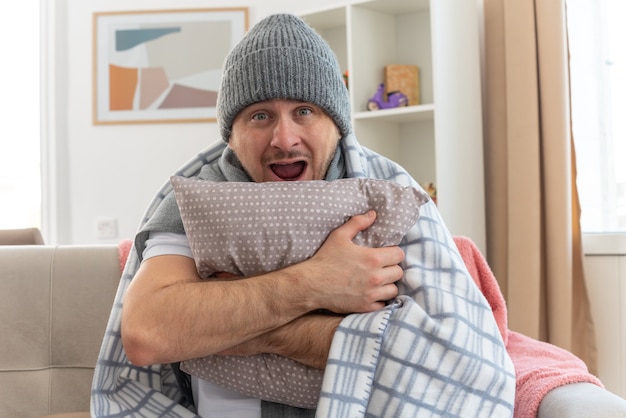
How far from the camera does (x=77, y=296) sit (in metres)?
1.79

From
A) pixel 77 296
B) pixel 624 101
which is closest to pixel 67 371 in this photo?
pixel 77 296

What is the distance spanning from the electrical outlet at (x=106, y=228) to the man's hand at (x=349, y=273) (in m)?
3.01

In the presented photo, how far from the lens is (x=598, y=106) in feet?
10.3

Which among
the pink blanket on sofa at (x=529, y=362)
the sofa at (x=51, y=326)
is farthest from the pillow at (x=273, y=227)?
the sofa at (x=51, y=326)

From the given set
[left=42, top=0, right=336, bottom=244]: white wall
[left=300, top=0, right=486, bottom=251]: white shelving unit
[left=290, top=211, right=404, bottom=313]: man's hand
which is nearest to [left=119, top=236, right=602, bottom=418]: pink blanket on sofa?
[left=290, top=211, right=404, bottom=313]: man's hand

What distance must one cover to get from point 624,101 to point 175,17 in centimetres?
227

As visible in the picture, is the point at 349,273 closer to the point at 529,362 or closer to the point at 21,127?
the point at 529,362

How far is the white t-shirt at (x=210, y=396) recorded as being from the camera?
1.43 m

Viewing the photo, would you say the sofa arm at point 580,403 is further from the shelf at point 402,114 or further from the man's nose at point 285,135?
the shelf at point 402,114

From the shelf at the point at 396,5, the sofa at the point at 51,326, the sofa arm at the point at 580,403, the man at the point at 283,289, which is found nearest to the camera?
the sofa arm at the point at 580,403

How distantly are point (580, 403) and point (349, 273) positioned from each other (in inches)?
16.3

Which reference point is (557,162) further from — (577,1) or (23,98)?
(23,98)

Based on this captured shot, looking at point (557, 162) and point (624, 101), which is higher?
point (624, 101)

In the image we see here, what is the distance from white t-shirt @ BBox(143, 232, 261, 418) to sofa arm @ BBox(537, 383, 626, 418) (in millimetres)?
508
